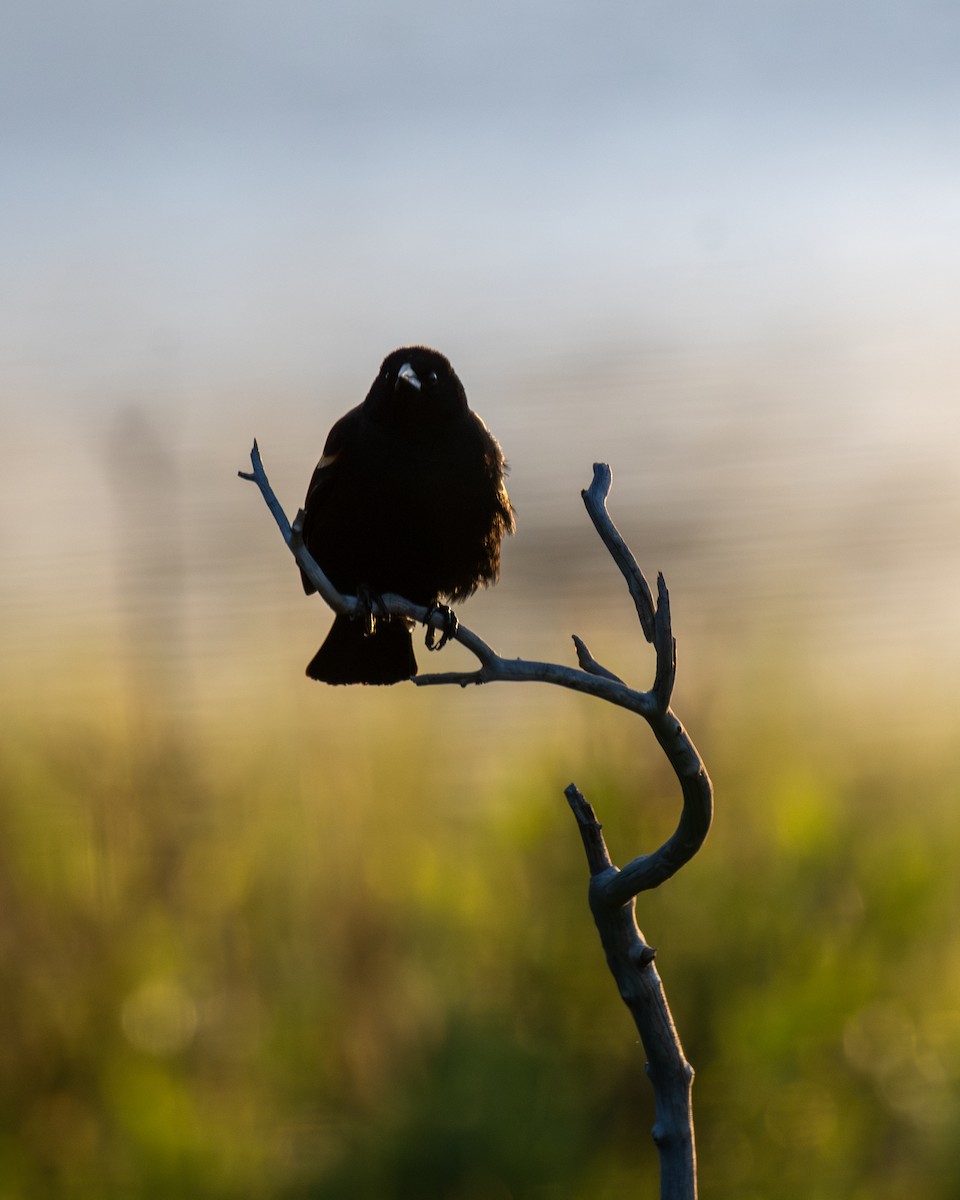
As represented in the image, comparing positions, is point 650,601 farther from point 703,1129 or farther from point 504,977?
point 703,1129

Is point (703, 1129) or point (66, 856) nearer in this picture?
point (703, 1129)

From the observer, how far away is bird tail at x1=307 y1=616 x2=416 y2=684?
335cm

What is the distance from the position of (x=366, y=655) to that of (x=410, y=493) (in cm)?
51

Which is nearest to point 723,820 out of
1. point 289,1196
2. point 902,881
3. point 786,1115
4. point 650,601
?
point 902,881

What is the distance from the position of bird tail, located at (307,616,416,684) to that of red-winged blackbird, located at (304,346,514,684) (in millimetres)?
58

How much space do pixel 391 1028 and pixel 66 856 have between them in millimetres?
2062

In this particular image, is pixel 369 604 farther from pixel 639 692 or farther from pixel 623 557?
pixel 639 692

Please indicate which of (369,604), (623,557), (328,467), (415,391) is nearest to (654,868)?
(623,557)

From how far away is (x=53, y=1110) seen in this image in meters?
7.16

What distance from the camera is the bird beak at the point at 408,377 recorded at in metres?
3.08

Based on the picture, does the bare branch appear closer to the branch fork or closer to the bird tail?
the branch fork

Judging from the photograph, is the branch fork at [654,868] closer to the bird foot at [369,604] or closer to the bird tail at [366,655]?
the bird foot at [369,604]

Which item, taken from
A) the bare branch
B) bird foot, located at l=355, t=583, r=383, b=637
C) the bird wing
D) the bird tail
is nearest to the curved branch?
the bare branch

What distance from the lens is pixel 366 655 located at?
336 cm
